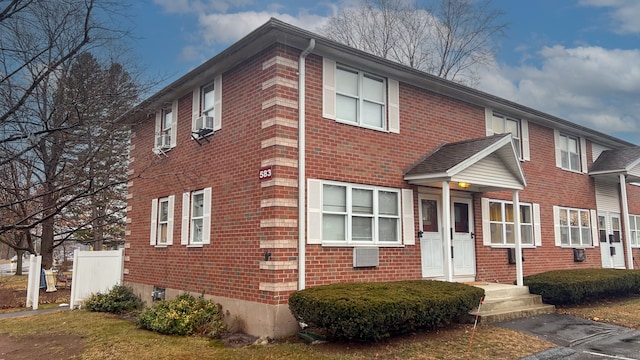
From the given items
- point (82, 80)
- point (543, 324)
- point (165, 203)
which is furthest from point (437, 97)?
point (82, 80)

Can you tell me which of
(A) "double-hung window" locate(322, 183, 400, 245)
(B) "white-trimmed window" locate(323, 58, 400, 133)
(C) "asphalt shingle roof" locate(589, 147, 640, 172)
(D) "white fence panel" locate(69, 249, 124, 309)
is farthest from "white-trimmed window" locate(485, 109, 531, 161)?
(D) "white fence panel" locate(69, 249, 124, 309)

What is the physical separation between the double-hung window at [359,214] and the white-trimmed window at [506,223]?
3525 millimetres

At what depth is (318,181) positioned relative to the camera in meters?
9.77

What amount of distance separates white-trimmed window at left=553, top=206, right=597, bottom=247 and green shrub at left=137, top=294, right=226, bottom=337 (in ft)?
36.6

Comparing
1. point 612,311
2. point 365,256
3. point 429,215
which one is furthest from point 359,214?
point 612,311

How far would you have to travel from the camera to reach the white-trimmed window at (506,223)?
13219mm

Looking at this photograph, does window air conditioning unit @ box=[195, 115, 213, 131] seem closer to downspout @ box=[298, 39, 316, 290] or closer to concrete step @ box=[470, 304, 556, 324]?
downspout @ box=[298, 39, 316, 290]

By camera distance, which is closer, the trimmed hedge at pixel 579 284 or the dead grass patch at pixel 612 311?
the dead grass patch at pixel 612 311

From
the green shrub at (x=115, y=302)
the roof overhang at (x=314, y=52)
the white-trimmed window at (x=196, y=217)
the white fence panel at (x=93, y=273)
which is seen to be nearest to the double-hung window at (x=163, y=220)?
the white-trimmed window at (x=196, y=217)

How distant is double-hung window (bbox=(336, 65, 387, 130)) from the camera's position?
34.9 ft

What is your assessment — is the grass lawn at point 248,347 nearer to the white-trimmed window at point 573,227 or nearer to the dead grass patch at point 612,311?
the dead grass patch at point 612,311

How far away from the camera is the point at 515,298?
11.2 m

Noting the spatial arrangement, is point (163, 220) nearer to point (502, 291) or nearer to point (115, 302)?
point (115, 302)

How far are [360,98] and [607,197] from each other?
41.4 ft
